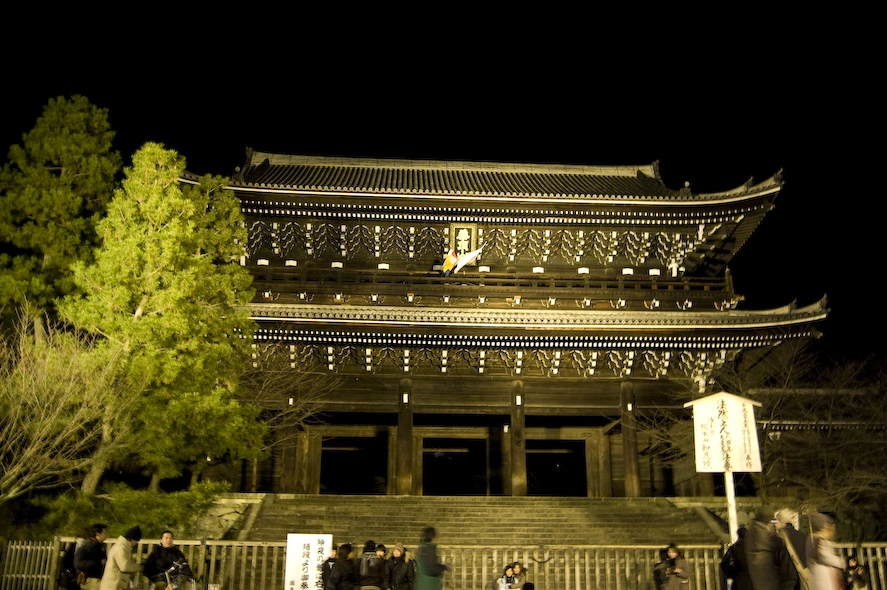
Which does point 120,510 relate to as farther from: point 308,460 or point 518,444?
point 518,444

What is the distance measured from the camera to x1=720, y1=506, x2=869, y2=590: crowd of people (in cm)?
698

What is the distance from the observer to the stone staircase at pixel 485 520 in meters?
A: 15.9

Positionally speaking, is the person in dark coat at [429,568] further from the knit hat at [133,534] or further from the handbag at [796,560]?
the handbag at [796,560]

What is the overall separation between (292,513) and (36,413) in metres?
6.24

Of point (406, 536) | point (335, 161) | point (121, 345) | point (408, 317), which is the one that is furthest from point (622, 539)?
point (335, 161)

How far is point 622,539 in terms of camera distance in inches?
633

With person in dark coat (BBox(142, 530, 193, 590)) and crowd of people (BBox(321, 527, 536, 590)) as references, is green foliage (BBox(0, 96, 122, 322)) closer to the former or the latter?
person in dark coat (BBox(142, 530, 193, 590))

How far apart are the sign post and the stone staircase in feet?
12.3

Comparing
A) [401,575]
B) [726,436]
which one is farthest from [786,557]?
[726,436]

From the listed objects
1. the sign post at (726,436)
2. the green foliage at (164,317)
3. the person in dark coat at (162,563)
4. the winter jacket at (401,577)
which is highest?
the green foliage at (164,317)

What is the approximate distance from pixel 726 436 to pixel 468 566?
5182 mm

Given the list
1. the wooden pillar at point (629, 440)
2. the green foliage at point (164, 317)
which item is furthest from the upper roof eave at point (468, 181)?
the green foliage at point (164, 317)

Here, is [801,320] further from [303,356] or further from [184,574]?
[184,574]

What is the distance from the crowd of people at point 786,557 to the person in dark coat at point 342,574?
492 cm
